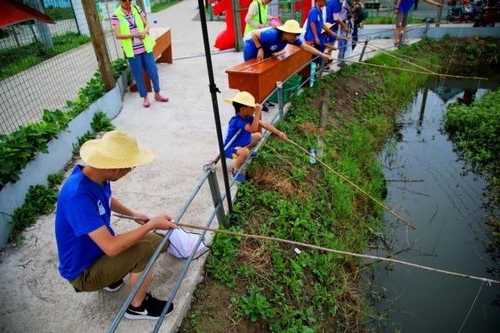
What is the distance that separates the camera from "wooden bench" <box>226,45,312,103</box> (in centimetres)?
536

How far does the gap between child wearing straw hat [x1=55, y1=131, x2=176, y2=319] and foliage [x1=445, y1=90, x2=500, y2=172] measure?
632 cm

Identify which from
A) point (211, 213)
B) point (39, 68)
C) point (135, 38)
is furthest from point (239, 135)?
point (39, 68)

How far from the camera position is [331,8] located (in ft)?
26.1

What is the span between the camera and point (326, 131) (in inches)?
249

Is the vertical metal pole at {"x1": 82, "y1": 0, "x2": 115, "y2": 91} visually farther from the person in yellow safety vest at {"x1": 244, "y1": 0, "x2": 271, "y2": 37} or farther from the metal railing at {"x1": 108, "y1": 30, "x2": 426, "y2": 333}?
the metal railing at {"x1": 108, "y1": 30, "x2": 426, "y2": 333}

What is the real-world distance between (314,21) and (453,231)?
14.7 ft

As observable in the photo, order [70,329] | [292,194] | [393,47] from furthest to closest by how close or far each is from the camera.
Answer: [393,47], [292,194], [70,329]

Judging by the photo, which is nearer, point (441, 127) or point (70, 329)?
point (70, 329)

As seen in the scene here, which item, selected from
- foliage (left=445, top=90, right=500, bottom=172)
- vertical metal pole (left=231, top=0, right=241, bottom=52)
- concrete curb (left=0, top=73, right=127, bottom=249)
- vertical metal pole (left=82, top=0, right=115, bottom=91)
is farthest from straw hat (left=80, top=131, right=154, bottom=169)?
vertical metal pole (left=231, top=0, right=241, bottom=52)

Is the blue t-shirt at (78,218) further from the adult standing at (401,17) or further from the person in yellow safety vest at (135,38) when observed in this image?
the adult standing at (401,17)

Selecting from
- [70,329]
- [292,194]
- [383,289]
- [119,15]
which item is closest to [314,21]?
[119,15]

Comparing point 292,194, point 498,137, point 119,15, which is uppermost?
point 119,15

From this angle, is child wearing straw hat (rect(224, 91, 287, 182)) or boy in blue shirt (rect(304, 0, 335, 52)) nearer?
child wearing straw hat (rect(224, 91, 287, 182))

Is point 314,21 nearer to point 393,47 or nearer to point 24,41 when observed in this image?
point 393,47
